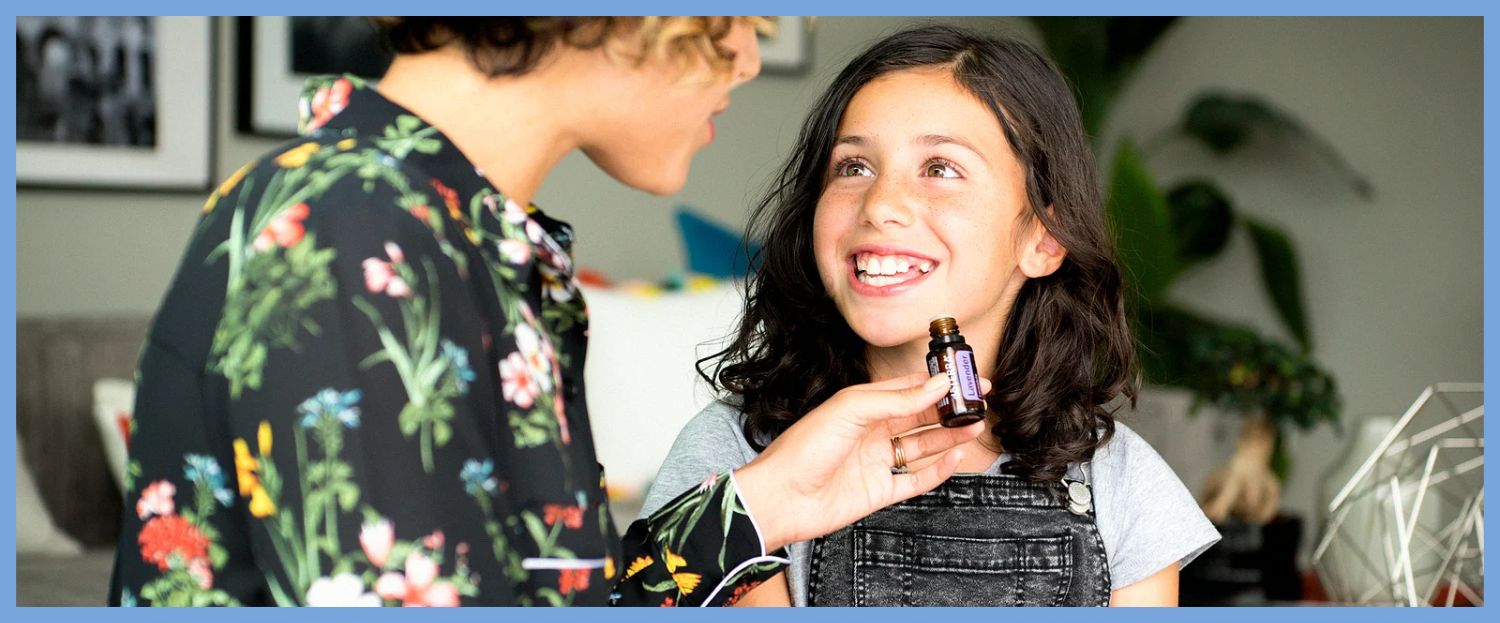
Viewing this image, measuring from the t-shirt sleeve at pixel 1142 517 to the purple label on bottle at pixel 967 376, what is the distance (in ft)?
1.08

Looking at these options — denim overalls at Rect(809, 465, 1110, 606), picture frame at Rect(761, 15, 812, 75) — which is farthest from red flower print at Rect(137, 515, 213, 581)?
picture frame at Rect(761, 15, 812, 75)

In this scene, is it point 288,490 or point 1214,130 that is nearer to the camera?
point 288,490

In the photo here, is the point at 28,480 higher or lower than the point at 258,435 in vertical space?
lower

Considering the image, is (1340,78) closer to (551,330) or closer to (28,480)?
(28,480)

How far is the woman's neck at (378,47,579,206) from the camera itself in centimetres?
79

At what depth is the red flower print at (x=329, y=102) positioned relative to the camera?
0.80 m

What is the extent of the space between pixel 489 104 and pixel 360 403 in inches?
7.8

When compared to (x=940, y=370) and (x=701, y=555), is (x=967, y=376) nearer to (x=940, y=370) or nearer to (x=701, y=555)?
(x=940, y=370)

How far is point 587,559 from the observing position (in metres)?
0.75

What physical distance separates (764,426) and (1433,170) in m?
3.86

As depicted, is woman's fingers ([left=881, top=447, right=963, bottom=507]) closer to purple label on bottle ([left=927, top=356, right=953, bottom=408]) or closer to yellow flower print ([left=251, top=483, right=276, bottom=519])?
purple label on bottle ([left=927, top=356, right=953, bottom=408])

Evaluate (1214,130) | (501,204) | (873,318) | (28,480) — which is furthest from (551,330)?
(1214,130)

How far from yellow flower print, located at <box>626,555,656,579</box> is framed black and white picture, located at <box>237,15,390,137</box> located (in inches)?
98.0

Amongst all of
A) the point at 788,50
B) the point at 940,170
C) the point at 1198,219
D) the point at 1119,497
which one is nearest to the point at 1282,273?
the point at 1198,219
